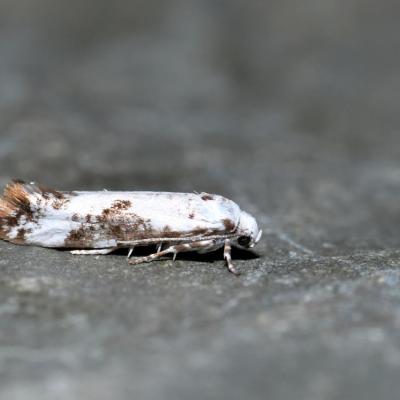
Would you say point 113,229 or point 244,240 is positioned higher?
point 244,240

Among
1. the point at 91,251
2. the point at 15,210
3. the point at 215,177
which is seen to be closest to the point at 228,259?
the point at 91,251

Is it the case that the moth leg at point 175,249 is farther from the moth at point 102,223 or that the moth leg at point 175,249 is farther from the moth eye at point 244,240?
the moth eye at point 244,240

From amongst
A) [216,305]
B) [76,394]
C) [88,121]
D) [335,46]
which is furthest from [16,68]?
[76,394]

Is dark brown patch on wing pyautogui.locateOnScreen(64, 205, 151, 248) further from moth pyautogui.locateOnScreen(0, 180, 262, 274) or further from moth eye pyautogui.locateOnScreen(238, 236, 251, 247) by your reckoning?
moth eye pyautogui.locateOnScreen(238, 236, 251, 247)

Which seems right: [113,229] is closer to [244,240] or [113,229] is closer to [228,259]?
[228,259]

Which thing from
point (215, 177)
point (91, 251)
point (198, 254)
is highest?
point (215, 177)

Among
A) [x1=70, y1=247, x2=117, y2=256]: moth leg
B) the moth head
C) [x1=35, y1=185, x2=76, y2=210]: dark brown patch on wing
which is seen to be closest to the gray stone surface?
[x1=70, y1=247, x2=117, y2=256]: moth leg
